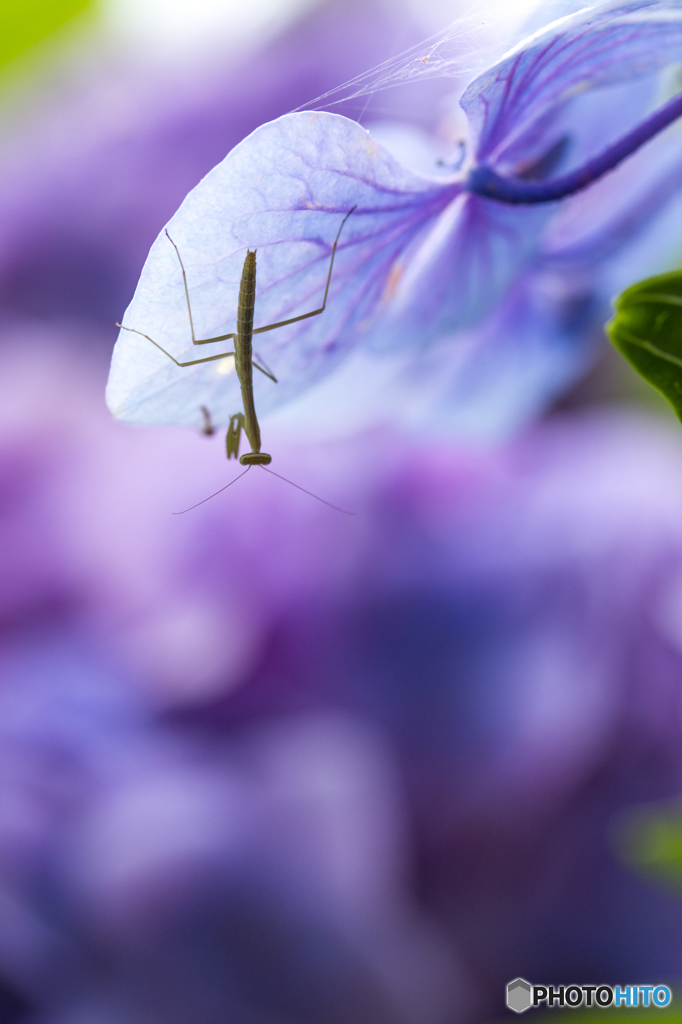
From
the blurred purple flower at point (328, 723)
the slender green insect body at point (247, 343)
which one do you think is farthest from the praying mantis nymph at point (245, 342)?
the blurred purple flower at point (328, 723)

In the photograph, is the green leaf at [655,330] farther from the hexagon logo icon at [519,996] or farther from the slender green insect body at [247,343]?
the hexagon logo icon at [519,996]

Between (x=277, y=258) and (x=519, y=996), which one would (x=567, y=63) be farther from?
(x=519, y=996)

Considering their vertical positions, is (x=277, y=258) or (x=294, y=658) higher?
(x=277, y=258)

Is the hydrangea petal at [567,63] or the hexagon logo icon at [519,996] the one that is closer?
the hydrangea petal at [567,63]

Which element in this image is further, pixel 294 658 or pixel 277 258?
pixel 294 658

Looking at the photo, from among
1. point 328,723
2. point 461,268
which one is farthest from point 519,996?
point 461,268

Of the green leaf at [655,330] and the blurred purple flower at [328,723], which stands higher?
the green leaf at [655,330]
